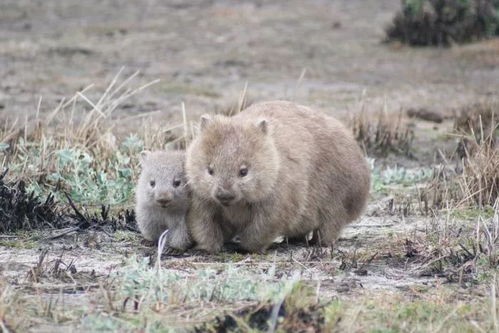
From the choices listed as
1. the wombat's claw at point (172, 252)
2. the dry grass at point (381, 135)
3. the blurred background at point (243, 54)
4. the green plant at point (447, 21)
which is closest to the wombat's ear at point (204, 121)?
the wombat's claw at point (172, 252)

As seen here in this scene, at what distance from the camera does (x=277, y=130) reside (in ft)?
26.1

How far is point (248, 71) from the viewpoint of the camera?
17109mm

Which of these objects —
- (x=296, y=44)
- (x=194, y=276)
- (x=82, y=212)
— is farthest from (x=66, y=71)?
(x=194, y=276)

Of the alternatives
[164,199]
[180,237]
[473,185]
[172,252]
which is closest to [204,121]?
[164,199]

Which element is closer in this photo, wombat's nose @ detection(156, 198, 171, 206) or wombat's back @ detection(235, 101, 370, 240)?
wombat's nose @ detection(156, 198, 171, 206)

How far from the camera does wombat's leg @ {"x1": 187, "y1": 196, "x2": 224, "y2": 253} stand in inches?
301

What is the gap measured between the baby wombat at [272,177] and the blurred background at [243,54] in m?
4.77

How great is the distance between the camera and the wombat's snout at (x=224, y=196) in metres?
7.28

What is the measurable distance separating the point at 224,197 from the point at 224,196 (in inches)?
0.4

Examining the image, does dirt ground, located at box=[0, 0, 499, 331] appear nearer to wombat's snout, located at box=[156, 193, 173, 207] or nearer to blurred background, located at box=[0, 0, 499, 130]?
blurred background, located at box=[0, 0, 499, 130]

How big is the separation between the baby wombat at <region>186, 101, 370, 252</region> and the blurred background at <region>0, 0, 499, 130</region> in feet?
15.6

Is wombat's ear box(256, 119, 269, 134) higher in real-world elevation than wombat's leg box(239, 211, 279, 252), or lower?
higher

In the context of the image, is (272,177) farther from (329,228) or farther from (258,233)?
(329,228)

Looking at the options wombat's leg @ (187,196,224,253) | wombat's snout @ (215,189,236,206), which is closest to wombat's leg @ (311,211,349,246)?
wombat's leg @ (187,196,224,253)
